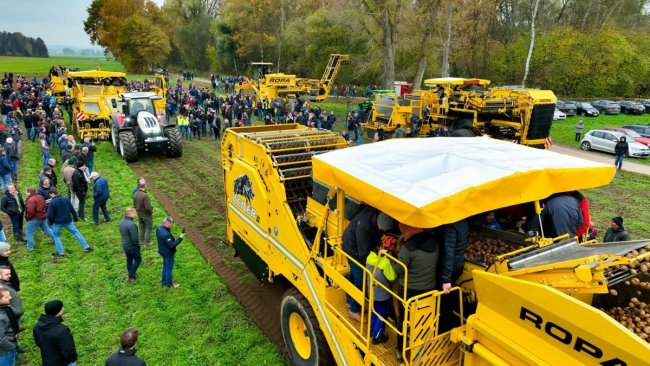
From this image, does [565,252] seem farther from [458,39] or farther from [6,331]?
[458,39]

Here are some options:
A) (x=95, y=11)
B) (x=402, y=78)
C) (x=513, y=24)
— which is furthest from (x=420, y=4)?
(x=95, y=11)

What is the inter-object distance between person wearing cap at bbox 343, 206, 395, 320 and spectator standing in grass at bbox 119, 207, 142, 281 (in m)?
5.03

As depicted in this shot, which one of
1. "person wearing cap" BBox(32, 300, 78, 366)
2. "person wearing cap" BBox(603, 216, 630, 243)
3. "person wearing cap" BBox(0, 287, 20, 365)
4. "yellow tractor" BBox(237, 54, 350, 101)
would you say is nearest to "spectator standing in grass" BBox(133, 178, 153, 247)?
"person wearing cap" BBox(0, 287, 20, 365)

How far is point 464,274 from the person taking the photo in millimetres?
4535

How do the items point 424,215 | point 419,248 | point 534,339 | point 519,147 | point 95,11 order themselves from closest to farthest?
point 534,339, point 424,215, point 419,248, point 519,147, point 95,11

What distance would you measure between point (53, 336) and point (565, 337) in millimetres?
5537

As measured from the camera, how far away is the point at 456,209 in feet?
12.5

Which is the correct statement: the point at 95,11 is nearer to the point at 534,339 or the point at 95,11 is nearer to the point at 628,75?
the point at 628,75

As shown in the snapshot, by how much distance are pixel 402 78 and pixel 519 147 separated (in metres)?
36.6

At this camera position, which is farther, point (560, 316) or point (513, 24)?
point (513, 24)

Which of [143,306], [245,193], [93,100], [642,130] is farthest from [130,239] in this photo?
[642,130]

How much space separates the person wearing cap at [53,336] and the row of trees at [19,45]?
5079 inches

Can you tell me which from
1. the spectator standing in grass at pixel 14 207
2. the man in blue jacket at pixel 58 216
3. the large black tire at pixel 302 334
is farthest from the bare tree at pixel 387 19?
the large black tire at pixel 302 334

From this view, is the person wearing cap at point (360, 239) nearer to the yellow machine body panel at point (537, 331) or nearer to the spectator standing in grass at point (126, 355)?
the yellow machine body panel at point (537, 331)
